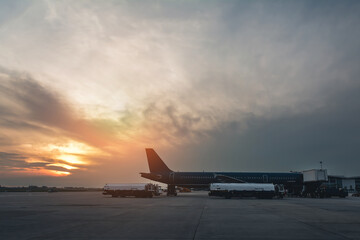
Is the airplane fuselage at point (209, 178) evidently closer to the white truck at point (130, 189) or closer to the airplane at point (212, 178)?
the airplane at point (212, 178)

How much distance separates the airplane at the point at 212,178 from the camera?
74875 mm

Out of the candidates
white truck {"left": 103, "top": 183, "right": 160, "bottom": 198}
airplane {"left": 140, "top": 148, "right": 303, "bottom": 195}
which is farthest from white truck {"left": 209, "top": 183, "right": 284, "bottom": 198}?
white truck {"left": 103, "top": 183, "right": 160, "bottom": 198}

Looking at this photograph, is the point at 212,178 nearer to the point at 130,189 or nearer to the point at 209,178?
the point at 209,178

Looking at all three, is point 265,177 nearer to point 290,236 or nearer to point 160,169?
point 160,169

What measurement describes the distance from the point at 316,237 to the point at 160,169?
64917 millimetres

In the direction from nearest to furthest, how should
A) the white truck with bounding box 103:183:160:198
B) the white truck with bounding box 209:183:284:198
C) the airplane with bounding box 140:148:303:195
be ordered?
the white truck with bounding box 209:183:284:198, the white truck with bounding box 103:183:160:198, the airplane with bounding box 140:148:303:195

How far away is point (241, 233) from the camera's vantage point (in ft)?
48.9

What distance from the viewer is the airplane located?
7488 cm

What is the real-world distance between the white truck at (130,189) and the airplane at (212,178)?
33.5 feet

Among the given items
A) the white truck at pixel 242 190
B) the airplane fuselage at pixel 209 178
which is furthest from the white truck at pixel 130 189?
the white truck at pixel 242 190

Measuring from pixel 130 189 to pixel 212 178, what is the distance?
72.3 ft

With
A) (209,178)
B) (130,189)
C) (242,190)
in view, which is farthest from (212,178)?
(130,189)

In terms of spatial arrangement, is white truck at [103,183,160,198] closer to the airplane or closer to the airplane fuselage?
the airplane fuselage

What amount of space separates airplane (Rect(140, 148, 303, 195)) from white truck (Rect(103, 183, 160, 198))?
10.2 metres
